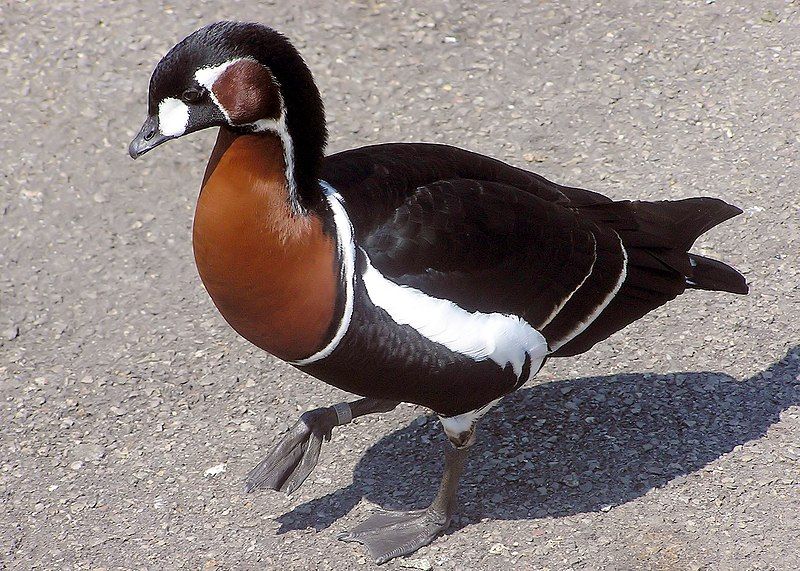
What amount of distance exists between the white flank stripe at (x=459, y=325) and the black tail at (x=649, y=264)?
0.30m

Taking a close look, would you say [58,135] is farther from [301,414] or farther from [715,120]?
[715,120]

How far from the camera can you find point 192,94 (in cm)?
299

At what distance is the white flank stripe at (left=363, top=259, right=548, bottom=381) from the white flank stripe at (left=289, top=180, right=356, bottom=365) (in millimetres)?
55

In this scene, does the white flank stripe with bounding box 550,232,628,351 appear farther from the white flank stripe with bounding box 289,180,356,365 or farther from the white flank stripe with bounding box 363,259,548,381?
the white flank stripe with bounding box 289,180,356,365

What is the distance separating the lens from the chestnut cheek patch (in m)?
2.98

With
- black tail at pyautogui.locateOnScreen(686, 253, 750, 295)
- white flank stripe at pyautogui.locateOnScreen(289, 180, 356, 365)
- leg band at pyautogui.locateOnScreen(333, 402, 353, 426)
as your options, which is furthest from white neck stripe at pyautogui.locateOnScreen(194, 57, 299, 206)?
black tail at pyautogui.locateOnScreen(686, 253, 750, 295)

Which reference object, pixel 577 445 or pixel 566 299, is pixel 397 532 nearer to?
pixel 577 445

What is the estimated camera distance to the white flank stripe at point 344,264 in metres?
3.19

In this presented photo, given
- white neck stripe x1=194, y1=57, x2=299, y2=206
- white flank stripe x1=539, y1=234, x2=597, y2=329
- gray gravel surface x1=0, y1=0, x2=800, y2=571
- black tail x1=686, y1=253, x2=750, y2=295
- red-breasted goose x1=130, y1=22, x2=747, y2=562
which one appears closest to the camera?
white neck stripe x1=194, y1=57, x2=299, y2=206

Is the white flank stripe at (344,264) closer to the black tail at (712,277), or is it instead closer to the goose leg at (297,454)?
the goose leg at (297,454)

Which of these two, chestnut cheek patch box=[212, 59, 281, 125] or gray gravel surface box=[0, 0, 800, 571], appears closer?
chestnut cheek patch box=[212, 59, 281, 125]

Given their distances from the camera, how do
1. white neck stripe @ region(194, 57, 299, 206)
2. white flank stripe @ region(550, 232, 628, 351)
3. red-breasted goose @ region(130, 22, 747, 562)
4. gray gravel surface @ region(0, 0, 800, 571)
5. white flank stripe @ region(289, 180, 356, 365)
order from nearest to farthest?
white neck stripe @ region(194, 57, 299, 206) < red-breasted goose @ region(130, 22, 747, 562) < white flank stripe @ region(289, 180, 356, 365) < white flank stripe @ region(550, 232, 628, 351) < gray gravel surface @ region(0, 0, 800, 571)

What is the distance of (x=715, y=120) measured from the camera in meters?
5.86

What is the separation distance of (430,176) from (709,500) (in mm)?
→ 1555
